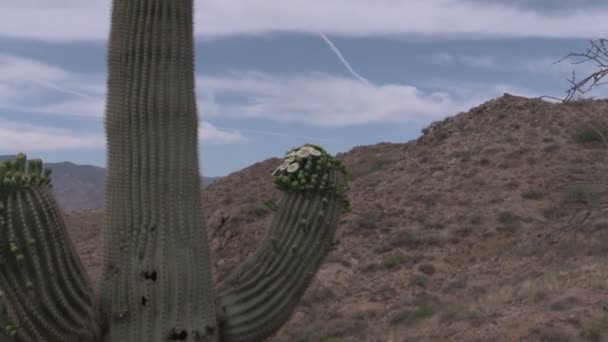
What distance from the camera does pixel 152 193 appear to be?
4.64 metres

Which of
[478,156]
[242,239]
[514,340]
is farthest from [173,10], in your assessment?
[478,156]

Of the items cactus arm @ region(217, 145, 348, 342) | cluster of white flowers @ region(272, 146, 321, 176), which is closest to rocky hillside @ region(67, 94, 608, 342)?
cactus arm @ region(217, 145, 348, 342)

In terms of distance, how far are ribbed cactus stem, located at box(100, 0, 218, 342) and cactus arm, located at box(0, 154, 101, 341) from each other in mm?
319

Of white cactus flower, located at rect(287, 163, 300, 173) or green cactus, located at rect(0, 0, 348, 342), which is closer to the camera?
green cactus, located at rect(0, 0, 348, 342)

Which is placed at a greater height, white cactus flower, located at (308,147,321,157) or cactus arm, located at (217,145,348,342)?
white cactus flower, located at (308,147,321,157)

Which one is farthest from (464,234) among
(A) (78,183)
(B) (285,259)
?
(A) (78,183)

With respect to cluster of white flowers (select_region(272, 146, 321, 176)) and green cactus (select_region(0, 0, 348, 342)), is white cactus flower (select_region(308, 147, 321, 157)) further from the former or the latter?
green cactus (select_region(0, 0, 348, 342))

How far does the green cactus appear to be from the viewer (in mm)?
4281

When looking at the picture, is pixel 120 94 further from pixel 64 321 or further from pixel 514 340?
pixel 514 340

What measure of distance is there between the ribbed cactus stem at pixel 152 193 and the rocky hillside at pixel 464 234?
4.32 feet

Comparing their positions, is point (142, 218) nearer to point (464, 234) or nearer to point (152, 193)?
point (152, 193)

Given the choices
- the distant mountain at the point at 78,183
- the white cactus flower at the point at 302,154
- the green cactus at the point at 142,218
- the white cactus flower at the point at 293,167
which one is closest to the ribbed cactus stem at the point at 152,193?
the green cactus at the point at 142,218

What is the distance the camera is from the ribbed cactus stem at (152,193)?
15.1 ft

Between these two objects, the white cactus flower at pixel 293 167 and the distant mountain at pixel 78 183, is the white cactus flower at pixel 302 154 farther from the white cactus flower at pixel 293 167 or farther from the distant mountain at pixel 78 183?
the distant mountain at pixel 78 183
